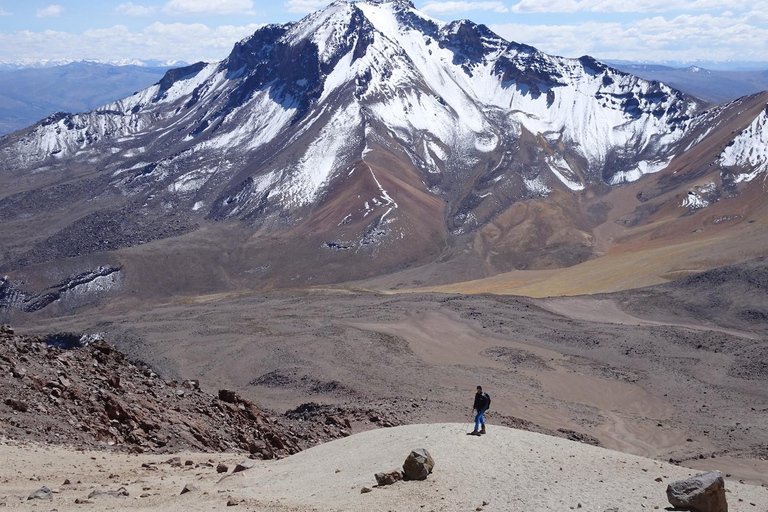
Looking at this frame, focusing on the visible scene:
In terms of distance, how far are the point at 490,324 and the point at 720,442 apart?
22.1 m

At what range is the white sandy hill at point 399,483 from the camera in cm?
1399

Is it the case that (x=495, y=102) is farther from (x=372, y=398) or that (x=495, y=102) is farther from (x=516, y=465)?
(x=516, y=465)

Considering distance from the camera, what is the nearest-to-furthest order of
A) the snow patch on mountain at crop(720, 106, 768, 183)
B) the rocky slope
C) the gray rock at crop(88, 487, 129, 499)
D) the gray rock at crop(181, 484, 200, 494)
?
the gray rock at crop(88, 487, 129, 499) → the gray rock at crop(181, 484, 200, 494) → the rocky slope → the snow patch on mountain at crop(720, 106, 768, 183)

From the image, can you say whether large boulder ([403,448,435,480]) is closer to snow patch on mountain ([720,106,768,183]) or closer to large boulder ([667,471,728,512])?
large boulder ([667,471,728,512])

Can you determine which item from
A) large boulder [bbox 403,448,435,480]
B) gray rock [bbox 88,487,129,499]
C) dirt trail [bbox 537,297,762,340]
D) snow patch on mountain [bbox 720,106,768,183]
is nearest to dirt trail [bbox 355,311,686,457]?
dirt trail [bbox 537,297,762,340]

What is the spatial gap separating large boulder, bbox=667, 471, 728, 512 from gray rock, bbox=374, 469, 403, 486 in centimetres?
495

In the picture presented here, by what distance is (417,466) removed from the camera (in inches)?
574

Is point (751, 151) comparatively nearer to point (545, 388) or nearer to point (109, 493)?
point (545, 388)

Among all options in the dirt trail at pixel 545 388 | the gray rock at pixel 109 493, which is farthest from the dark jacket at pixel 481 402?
the dirt trail at pixel 545 388

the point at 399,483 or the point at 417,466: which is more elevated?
the point at 417,466

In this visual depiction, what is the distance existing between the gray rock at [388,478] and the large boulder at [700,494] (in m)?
4.95

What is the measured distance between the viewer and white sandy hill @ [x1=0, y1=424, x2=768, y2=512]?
1399 cm

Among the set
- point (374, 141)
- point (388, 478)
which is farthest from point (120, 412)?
Answer: point (374, 141)

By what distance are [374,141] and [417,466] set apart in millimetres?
107121
